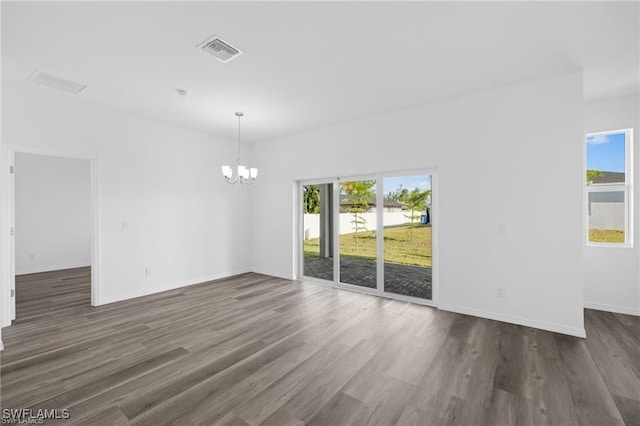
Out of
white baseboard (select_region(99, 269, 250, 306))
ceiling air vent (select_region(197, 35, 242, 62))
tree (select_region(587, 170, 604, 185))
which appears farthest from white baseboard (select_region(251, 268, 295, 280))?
tree (select_region(587, 170, 604, 185))

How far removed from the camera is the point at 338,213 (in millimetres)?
5211

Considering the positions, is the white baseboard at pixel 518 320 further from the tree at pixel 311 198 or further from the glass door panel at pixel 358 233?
the tree at pixel 311 198

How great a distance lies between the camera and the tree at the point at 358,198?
16.0 ft

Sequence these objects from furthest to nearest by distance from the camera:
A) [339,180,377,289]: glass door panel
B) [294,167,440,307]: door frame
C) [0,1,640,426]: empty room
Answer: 1. [339,180,377,289]: glass door panel
2. [294,167,440,307]: door frame
3. [0,1,640,426]: empty room

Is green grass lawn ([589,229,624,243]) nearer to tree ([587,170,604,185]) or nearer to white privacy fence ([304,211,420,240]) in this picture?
tree ([587,170,604,185])

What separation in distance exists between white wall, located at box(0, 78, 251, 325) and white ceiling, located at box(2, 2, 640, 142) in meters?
0.51

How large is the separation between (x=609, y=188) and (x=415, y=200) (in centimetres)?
262

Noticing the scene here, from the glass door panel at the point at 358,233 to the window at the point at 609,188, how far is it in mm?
3109

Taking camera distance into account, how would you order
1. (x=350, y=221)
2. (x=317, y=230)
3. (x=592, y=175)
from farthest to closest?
(x=317, y=230), (x=350, y=221), (x=592, y=175)

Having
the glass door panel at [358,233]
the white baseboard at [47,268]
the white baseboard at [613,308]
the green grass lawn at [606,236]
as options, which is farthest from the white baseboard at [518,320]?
the white baseboard at [47,268]

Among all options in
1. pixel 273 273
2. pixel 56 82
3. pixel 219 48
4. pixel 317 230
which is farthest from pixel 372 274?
pixel 56 82

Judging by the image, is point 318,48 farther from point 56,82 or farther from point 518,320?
point 518,320

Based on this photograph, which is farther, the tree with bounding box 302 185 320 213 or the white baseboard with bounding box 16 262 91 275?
the white baseboard with bounding box 16 262 91 275

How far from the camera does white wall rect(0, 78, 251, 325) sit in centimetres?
370
